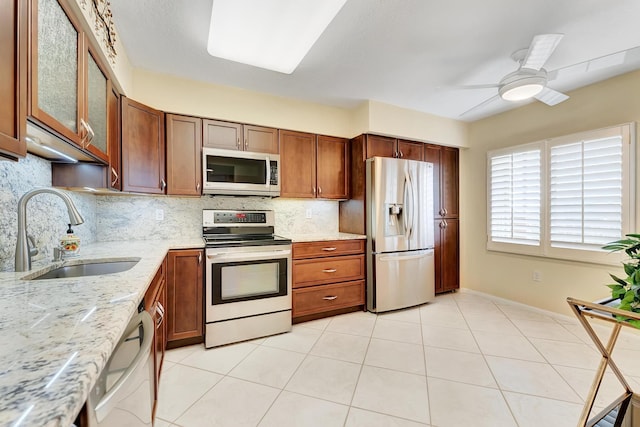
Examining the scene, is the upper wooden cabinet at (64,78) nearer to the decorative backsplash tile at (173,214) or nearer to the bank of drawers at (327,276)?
the decorative backsplash tile at (173,214)

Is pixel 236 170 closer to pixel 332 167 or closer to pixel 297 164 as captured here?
pixel 297 164

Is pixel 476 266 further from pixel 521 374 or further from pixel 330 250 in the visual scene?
pixel 330 250

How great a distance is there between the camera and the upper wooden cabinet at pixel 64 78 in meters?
0.95

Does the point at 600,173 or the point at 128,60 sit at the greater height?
the point at 128,60

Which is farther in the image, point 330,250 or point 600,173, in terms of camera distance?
point 330,250

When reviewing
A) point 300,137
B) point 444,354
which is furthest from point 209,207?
point 444,354

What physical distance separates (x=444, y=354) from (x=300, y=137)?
2527 millimetres


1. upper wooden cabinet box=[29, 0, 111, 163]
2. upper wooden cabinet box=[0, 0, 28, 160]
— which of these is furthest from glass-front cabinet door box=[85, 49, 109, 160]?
upper wooden cabinet box=[0, 0, 28, 160]

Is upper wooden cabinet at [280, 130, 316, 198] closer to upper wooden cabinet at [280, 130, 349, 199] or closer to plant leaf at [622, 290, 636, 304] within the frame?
upper wooden cabinet at [280, 130, 349, 199]

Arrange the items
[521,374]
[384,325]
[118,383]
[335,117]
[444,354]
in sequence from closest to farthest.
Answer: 1. [118,383]
2. [521,374]
3. [444,354]
4. [384,325]
5. [335,117]

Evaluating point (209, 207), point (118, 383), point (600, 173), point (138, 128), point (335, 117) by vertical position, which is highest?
point (335, 117)

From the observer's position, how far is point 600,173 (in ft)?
8.40

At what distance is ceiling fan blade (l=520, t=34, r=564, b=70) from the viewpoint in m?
1.57

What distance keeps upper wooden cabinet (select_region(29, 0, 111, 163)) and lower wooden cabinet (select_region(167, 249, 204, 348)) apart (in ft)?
3.15
